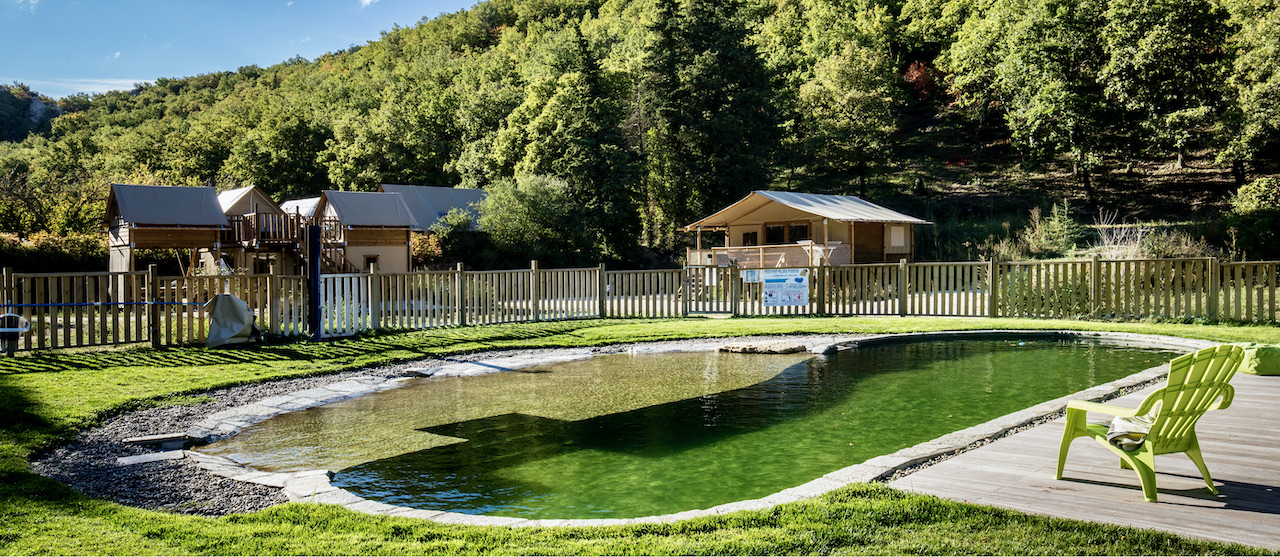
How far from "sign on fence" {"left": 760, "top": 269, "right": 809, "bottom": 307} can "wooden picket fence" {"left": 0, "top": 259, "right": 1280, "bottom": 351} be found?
0.60ft

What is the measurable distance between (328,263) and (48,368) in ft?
75.9

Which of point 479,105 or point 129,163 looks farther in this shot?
point 129,163

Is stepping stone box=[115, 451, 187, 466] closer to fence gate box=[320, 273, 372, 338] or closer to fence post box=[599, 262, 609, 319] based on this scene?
fence gate box=[320, 273, 372, 338]

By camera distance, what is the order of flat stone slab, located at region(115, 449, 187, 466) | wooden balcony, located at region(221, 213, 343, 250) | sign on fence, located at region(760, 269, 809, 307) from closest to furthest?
1. flat stone slab, located at region(115, 449, 187, 466)
2. sign on fence, located at region(760, 269, 809, 307)
3. wooden balcony, located at region(221, 213, 343, 250)

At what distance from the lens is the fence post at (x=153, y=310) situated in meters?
12.5

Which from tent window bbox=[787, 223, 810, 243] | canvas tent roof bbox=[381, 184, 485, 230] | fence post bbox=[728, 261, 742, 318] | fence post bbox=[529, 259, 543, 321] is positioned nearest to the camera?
fence post bbox=[529, 259, 543, 321]

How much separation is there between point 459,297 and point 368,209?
19588 millimetres

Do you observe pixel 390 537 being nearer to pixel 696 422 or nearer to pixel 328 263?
pixel 696 422

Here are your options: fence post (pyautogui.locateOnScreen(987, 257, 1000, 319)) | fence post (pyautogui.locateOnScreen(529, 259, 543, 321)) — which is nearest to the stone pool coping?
fence post (pyautogui.locateOnScreen(987, 257, 1000, 319))

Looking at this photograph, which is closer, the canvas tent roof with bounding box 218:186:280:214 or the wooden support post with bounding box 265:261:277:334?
the wooden support post with bounding box 265:261:277:334

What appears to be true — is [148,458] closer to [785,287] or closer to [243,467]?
[243,467]

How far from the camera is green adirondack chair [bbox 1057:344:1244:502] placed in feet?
14.1

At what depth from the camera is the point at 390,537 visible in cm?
409

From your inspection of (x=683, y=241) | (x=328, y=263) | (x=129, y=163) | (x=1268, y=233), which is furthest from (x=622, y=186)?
(x=129, y=163)
